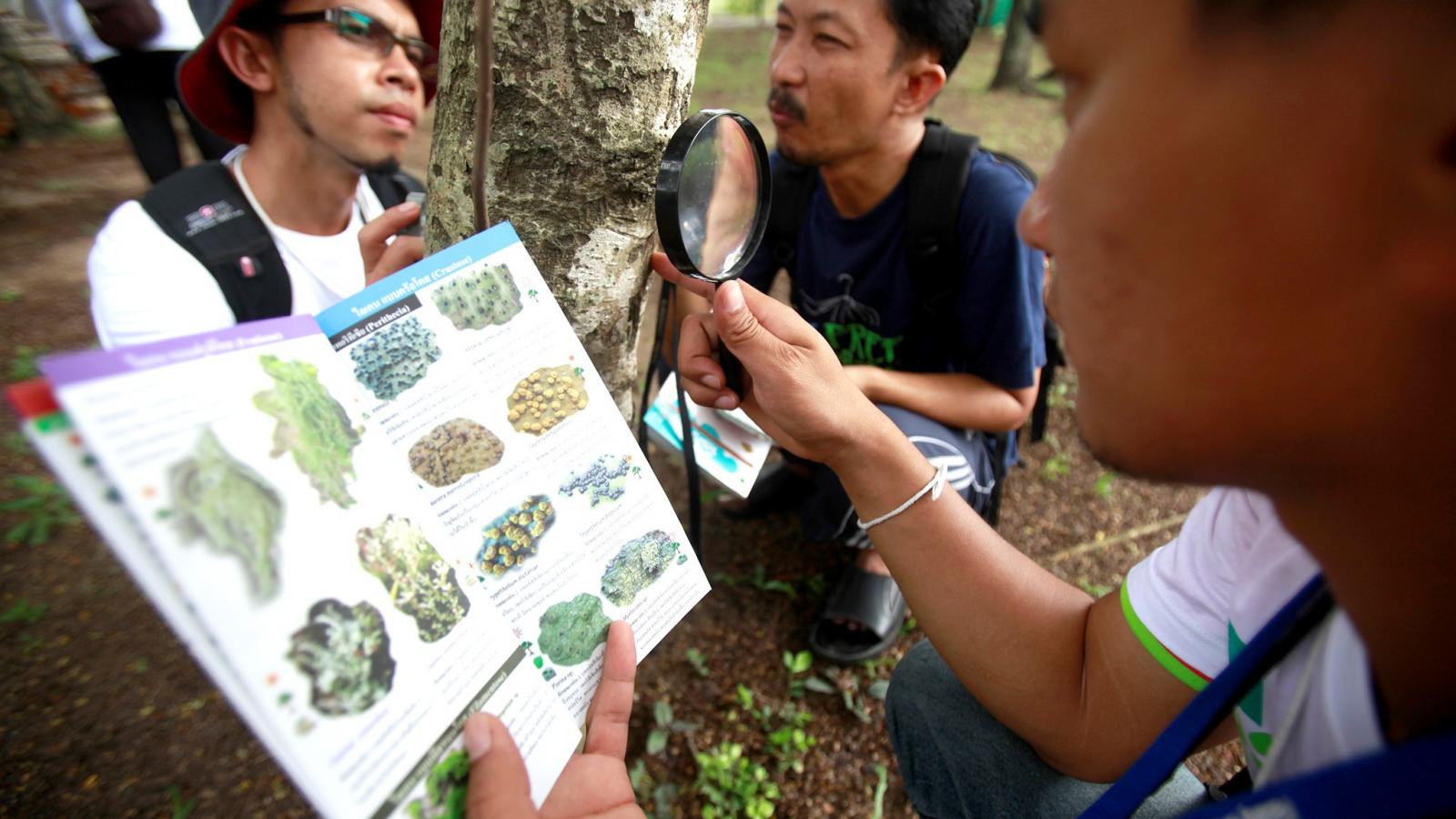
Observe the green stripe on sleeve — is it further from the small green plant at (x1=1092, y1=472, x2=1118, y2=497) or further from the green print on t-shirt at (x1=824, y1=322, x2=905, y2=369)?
the small green plant at (x1=1092, y1=472, x2=1118, y2=497)

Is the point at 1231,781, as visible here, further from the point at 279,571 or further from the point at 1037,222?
the point at 279,571

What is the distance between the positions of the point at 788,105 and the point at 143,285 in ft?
6.15

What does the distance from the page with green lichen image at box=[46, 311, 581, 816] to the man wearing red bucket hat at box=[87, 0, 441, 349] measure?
987mm

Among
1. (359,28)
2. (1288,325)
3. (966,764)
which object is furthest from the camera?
(359,28)

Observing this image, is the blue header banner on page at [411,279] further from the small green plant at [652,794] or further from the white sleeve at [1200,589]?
the small green plant at [652,794]

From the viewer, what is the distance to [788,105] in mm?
2281

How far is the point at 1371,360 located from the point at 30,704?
314 cm

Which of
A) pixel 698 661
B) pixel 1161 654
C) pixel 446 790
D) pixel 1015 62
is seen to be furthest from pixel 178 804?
pixel 1015 62

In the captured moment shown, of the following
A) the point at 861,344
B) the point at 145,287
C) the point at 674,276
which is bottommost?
the point at 861,344

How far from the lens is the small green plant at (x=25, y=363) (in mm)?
3473

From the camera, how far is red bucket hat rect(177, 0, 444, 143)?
73.9 inches

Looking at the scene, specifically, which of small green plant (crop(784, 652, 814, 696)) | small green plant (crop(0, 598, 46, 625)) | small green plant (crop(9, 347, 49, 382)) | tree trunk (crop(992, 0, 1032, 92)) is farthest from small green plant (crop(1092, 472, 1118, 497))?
tree trunk (crop(992, 0, 1032, 92))

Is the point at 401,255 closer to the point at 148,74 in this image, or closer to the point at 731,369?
the point at 731,369

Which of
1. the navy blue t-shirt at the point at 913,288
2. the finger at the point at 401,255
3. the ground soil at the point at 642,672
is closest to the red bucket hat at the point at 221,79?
the ground soil at the point at 642,672
